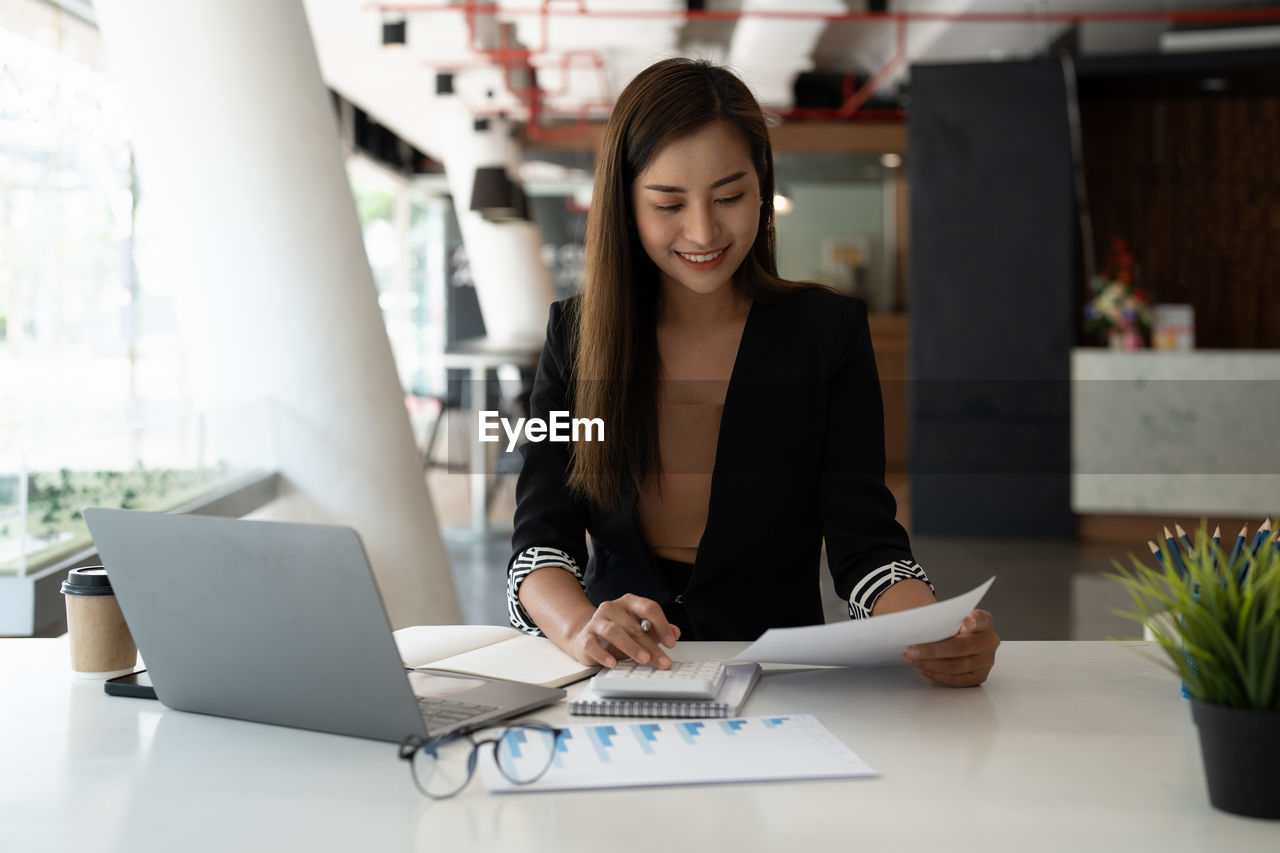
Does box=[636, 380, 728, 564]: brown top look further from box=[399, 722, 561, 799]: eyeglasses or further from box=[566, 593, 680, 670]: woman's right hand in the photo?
box=[399, 722, 561, 799]: eyeglasses

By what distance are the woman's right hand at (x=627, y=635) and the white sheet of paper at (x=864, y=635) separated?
13 centimetres

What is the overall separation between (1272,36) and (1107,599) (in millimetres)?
3897

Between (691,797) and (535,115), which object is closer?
(691,797)

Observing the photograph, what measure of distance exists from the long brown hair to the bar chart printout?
67 cm

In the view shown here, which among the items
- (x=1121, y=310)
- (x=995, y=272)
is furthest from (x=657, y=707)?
(x=1121, y=310)

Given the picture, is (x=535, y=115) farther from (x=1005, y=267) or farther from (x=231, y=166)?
(x=231, y=166)

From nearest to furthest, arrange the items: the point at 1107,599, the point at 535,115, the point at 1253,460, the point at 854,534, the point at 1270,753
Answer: the point at 1270,753 < the point at 854,534 < the point at 1107,599 < the point at 1253,460 < the point at 535,115

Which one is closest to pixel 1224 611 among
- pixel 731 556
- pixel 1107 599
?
pixel 731 556

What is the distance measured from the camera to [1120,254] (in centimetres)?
743

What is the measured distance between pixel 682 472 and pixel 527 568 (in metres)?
0.30

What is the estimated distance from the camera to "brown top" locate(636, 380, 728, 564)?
6.12ft

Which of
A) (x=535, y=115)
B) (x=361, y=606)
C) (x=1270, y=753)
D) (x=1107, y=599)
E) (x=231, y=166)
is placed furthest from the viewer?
(x=535, y=115)

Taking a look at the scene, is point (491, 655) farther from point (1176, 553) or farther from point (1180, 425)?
point (1180, 425)

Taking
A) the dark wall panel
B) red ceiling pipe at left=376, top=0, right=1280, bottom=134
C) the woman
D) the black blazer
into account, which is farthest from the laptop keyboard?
red ceiling pipe at left=376, top=0, right=1280, bottom=134
